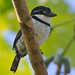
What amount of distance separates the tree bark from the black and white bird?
74 centimetres

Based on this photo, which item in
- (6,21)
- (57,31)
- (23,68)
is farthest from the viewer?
(57,31)

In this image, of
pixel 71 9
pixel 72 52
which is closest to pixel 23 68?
pixel 72 52

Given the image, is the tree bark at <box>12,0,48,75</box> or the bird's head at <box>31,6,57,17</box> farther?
the bird's head at <box>31,6,57,17</box>

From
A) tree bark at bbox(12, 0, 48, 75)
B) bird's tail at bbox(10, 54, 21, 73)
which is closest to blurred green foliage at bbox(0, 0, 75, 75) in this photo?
bird's tail at bbox(10, 54, 21, 73)

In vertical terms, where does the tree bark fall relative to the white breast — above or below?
above

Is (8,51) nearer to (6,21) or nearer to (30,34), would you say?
(6,21)

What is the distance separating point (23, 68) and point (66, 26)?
0.74 metres

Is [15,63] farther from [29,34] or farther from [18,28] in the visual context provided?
[29,34]

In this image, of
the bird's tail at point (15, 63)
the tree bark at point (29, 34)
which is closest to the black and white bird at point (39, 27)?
the bird's tail at point (15, 63)

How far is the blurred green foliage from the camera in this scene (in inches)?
102

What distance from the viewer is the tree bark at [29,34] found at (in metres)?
1.73

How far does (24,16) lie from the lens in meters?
1.77

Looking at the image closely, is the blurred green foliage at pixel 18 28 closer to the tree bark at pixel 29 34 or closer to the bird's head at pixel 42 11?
the bird's head at pixel 42 11

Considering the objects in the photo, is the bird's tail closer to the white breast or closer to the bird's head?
the white breast
